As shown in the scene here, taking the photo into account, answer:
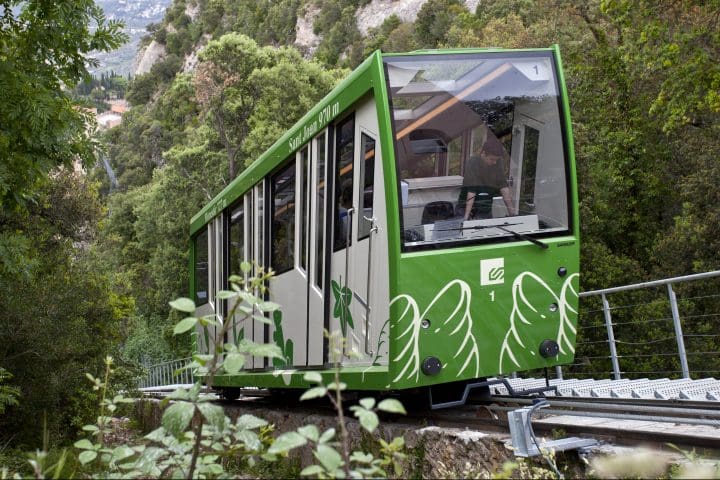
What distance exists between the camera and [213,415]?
3.73 meters

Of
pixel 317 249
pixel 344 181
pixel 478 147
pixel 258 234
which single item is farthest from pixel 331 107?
pixel 258 234

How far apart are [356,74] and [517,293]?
2415 mm

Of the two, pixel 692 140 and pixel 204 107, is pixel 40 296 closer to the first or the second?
pixel 692 140

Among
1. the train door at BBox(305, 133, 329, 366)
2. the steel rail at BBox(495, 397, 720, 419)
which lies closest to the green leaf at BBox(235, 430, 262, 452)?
the steel rail at BBox(495, 397, 720, 419)

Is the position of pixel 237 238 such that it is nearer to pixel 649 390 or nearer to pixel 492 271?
pixel 492 271

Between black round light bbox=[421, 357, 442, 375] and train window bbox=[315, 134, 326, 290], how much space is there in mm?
1982

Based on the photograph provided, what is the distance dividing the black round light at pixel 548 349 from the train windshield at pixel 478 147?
93 cm

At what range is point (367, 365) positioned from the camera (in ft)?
26.1

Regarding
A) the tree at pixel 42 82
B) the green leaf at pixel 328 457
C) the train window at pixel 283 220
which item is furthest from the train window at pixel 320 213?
the green leaf at pixel 328 457

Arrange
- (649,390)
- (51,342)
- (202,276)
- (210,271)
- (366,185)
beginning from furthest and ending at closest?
1. (202,276)
2. (51,342)
3. (210,271)
4. (649,390)
5. (366,185)

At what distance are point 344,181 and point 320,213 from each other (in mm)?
728

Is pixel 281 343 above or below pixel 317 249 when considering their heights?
below

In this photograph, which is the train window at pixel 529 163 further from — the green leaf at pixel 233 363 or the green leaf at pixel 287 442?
the green leaf at pixel 287 442

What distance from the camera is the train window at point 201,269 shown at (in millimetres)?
15555
